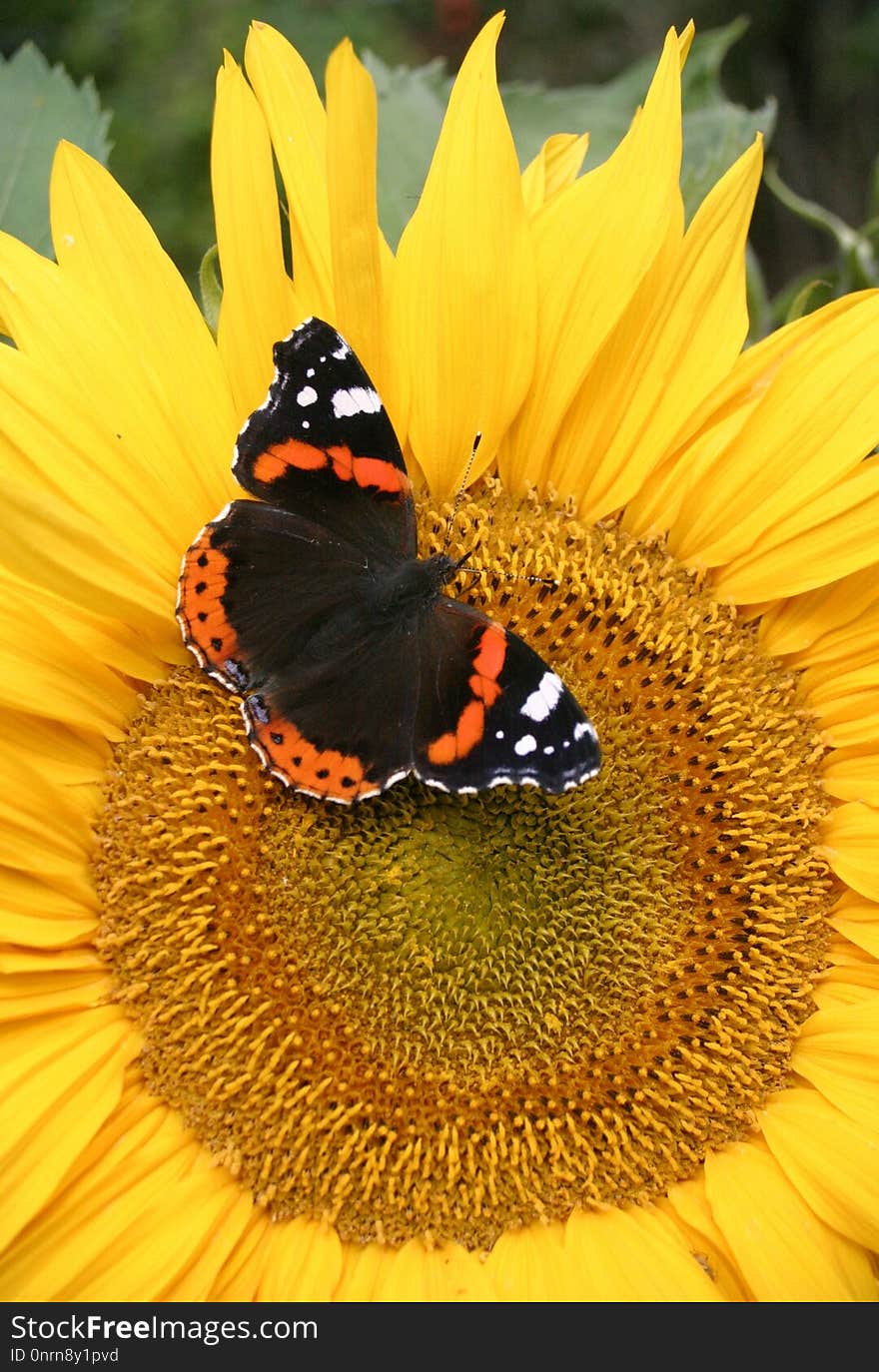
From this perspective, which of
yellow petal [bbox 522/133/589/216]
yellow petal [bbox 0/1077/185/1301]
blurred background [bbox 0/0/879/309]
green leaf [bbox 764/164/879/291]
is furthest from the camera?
blurred background [bbox 0/0/879/309]

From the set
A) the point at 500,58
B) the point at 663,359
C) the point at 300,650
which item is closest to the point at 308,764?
the point at 300,650

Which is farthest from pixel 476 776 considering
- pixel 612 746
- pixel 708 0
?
pixel 708 0

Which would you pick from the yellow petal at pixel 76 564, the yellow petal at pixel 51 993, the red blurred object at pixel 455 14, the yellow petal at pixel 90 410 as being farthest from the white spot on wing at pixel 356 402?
the red blurred object at pixel 455 14

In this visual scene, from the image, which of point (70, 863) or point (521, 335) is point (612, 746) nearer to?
point (521, 335)

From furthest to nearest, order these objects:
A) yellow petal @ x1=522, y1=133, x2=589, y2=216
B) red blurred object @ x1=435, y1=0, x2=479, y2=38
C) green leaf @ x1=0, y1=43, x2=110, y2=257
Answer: red blurred object @ x1=435, y1=0, x2=479, y2=38 → green leaf @ x1=0, y1=43, x2=110, y2=257 → yellow petal @ x1=522, y1=133, x2=589, y2=216

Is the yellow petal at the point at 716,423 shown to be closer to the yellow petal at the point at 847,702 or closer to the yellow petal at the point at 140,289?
the yellow petal at the point at 847,702

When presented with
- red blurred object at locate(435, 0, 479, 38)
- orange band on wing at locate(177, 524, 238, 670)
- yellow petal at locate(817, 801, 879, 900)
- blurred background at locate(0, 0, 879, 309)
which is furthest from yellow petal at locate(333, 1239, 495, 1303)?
red blurred object at locate(435, 0, 479, 38)

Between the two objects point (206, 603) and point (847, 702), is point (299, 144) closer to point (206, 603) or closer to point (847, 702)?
point (206, 603)

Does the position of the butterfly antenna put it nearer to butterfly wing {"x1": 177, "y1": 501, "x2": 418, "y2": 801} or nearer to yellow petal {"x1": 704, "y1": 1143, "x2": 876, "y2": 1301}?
butterfly wing {"x1": 177, "y1": 501, "x2": 418, "y2": 801}
